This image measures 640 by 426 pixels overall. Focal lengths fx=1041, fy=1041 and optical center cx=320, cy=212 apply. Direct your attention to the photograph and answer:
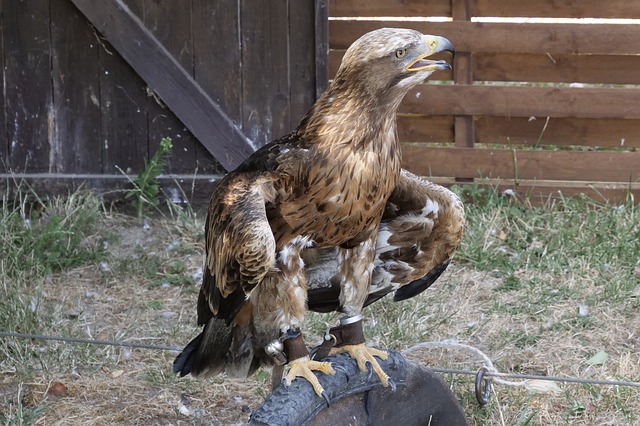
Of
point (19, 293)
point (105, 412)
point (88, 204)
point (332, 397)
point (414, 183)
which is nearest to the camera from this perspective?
point (332, 397)

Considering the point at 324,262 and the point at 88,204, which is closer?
the point at 324,262

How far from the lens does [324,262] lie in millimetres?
3713

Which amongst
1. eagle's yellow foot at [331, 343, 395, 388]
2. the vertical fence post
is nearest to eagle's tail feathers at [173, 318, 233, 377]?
eagle's yellow foot at [331, 343, 395, 388]

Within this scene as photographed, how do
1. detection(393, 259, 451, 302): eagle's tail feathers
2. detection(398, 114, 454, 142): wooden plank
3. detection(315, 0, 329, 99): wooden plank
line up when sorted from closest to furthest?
detection(393, 259, 451, 302): eagle's tail feathers, detection(315, 0, 329, 99): wooden plank, detection(398, 114, 454, 142): wooden plank

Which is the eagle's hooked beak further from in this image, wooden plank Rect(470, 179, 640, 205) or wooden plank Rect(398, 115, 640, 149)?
wooden plank Rect(398, 115, 640, 149)


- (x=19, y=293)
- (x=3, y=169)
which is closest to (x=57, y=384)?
(x=19, y=293)

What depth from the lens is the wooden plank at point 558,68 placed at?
267 inches

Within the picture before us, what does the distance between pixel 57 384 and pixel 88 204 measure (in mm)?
1995

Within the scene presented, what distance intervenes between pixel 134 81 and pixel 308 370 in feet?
11.8

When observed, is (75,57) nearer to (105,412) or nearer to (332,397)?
(105,412)

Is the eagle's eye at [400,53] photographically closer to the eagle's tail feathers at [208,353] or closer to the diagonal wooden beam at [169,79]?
the eagle's tail feathers at [208,353]

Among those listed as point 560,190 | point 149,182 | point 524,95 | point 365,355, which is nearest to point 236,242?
point 365,355

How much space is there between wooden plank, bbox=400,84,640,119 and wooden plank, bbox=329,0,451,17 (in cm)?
49

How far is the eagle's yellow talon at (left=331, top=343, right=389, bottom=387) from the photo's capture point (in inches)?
145
